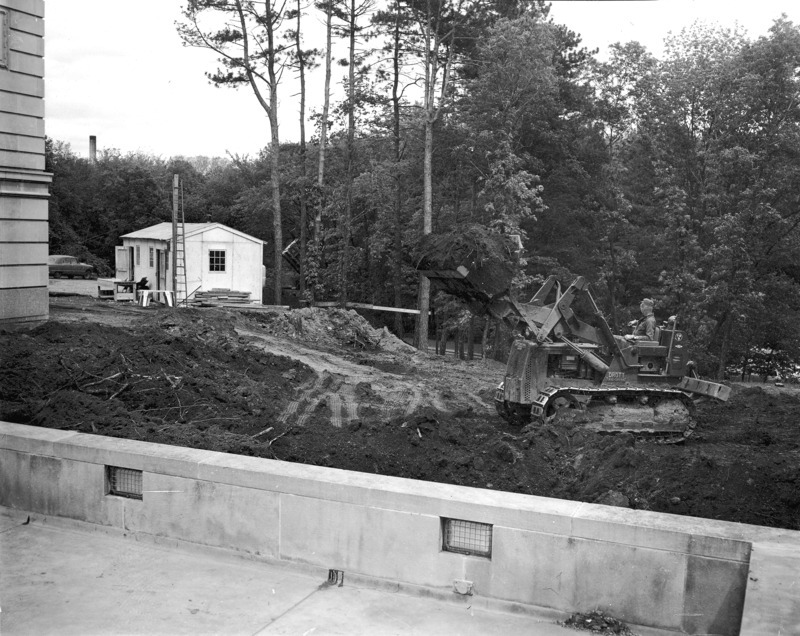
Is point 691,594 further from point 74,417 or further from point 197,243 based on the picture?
point 197,243

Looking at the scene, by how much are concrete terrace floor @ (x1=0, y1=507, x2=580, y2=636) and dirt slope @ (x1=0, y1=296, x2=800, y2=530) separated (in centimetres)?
245

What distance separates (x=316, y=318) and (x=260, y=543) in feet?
57.3

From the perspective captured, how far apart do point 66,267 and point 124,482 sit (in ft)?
114

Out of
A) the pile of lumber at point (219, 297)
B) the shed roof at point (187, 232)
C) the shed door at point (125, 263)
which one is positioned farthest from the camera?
the shed door at point (125, 263)

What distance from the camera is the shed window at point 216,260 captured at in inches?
1115

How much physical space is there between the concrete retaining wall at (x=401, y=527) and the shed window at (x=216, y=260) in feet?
74.0

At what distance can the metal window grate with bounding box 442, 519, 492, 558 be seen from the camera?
4.84 meters

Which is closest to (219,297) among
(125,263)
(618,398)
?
(125,263)

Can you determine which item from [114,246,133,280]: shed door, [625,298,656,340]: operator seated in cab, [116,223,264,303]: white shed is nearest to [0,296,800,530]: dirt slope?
[625,298,656,340]: operator seated in cab

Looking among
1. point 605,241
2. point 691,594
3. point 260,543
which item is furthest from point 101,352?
point 605,241

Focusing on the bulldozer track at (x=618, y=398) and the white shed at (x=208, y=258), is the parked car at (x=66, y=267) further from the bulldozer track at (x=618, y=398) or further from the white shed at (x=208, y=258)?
the bulldozer track at (x=618, y=398)

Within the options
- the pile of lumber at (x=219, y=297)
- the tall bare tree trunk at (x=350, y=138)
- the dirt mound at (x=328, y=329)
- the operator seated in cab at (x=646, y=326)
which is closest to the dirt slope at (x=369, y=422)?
the operator seated in cab at (x=646, y=326)

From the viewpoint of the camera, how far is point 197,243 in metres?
28.1

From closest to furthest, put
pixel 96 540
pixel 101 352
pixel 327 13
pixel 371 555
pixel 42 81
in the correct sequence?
pixel 371 555 < pixel 96 540 < pixel 101 352 < pixel 42 81 < pixel 327 13
